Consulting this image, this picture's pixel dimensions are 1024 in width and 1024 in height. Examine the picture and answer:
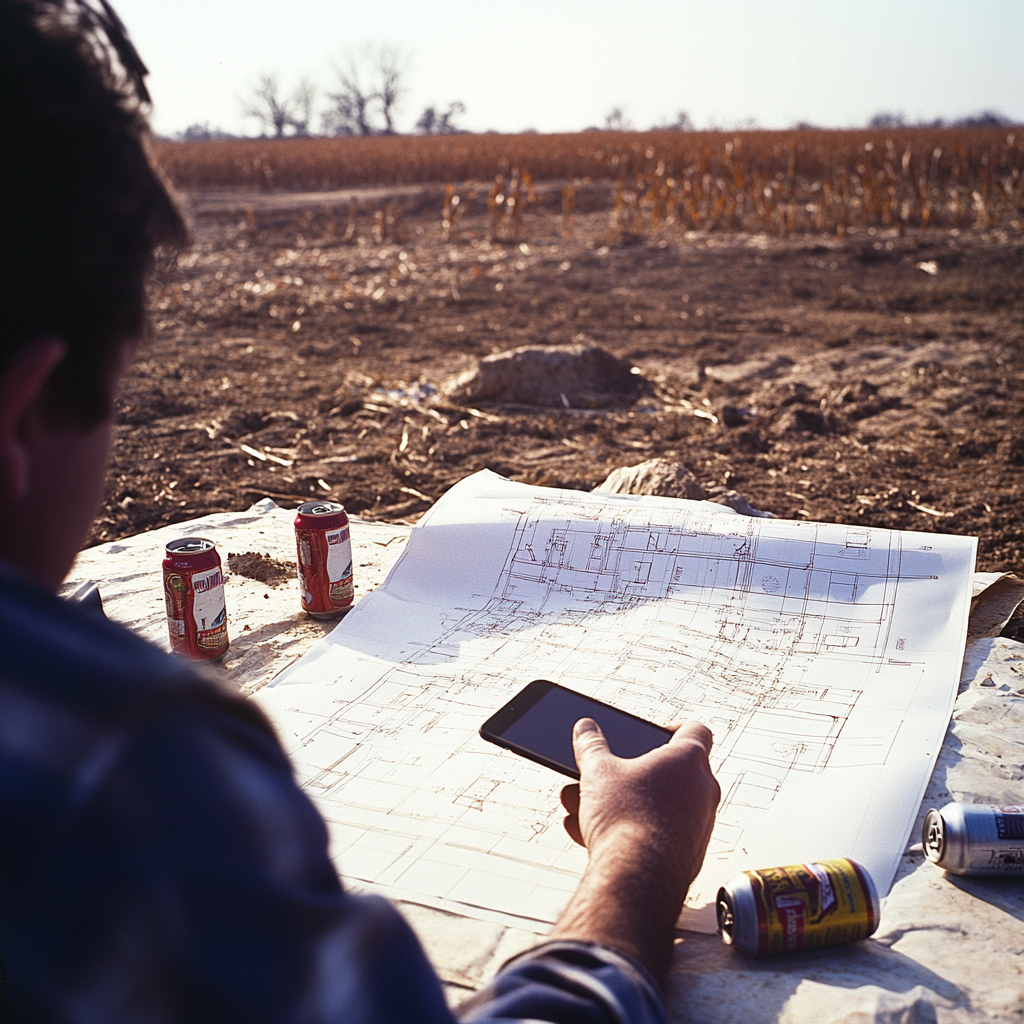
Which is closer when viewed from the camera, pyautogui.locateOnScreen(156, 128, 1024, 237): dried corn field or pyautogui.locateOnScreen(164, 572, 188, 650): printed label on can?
pyautogui.locateOnScreen(164, 572, 188, 650): printed label on can

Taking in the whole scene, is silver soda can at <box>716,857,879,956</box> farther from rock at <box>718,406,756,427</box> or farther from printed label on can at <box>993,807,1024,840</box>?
rock at <box>718,406,756,427</box>

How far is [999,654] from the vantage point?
6.61ft

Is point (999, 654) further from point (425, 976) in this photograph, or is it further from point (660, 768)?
point (425, 976)

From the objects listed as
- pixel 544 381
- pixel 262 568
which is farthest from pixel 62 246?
pixel 544 381

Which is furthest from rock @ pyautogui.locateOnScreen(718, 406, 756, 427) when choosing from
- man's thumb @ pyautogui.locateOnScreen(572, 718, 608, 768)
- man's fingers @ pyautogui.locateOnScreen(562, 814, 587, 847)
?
man's fingers @ pyautogui.locateOnScreen(562, 814, 587, 847)

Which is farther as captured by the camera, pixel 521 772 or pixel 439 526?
pixel 439 526

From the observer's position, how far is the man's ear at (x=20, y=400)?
58 centimetres

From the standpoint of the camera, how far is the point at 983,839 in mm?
1340

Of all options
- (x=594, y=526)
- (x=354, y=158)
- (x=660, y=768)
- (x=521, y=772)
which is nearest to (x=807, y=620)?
(x=594, y=526)

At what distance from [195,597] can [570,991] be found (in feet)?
4.61

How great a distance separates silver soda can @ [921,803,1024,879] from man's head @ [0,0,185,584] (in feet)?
4.16

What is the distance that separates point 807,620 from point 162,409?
3.79 meters

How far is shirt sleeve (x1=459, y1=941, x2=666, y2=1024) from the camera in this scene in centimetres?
77

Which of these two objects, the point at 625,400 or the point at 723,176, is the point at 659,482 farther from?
the point at 723,176
